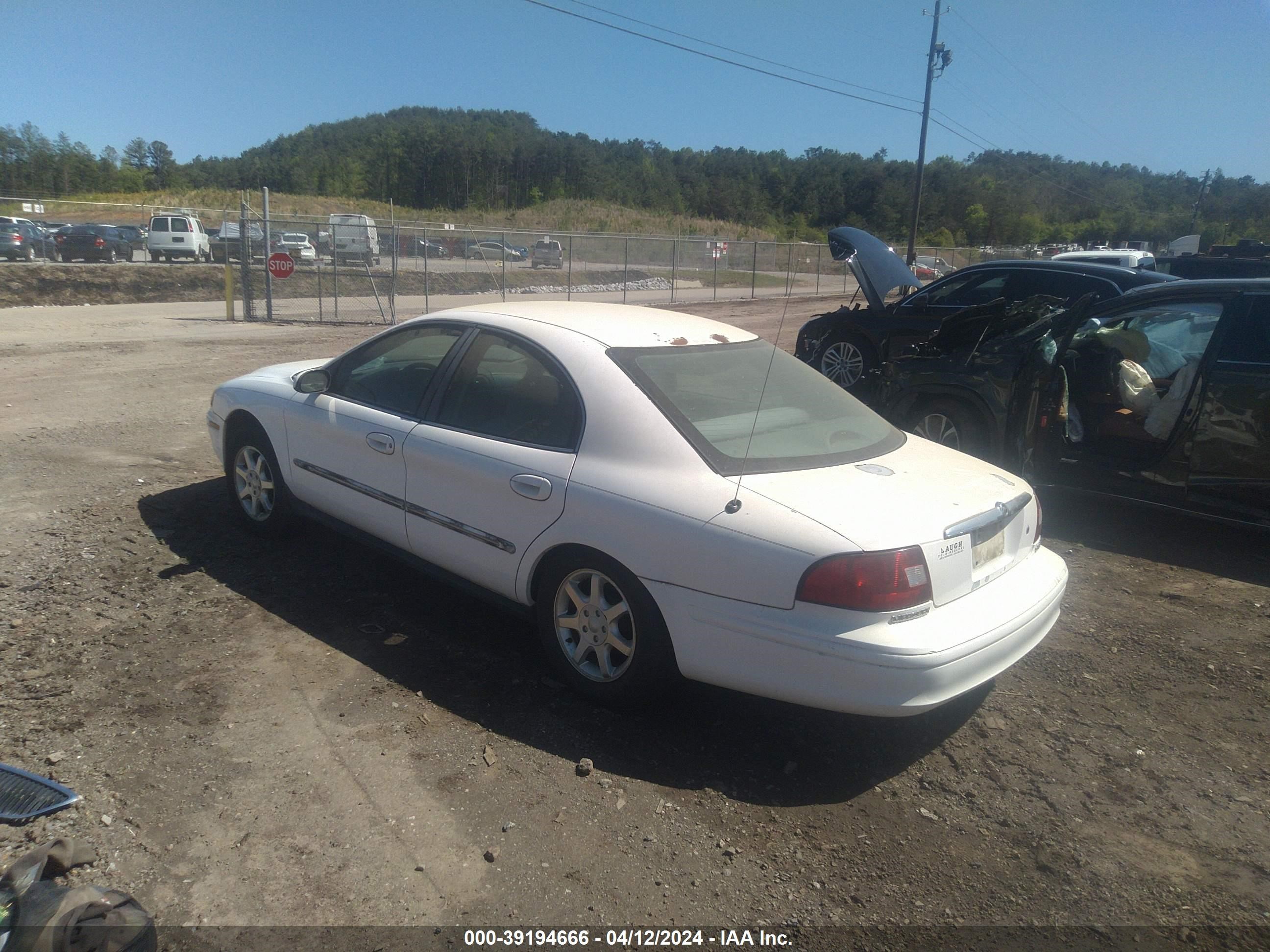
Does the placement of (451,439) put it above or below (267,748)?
above

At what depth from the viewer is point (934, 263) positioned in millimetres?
37344

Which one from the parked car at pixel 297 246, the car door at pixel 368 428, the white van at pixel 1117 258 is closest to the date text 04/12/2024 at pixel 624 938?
the car door at pixel 368 428

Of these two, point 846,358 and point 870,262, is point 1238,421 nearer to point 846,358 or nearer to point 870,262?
point 870,262

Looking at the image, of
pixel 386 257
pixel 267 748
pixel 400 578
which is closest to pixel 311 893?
pixel 267 748

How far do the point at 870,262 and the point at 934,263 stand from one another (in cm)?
3242

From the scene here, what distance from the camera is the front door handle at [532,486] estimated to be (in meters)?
3.68

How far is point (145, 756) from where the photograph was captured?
330 cm

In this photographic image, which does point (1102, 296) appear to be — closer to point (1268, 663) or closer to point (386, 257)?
point (1268, 663)

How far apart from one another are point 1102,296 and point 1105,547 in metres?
3.97

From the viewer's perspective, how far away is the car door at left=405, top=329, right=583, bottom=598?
3.77 metres

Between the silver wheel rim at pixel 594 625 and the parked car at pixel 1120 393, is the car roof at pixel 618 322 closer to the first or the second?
the silver wheel rim at pixel 594 625

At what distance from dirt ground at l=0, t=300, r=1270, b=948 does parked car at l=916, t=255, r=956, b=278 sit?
32029mm

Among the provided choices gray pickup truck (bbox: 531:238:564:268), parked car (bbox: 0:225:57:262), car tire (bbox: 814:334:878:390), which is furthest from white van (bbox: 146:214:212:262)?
car tire (bbox: 814:334:878:390)

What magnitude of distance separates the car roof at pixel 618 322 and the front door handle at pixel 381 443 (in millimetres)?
664
